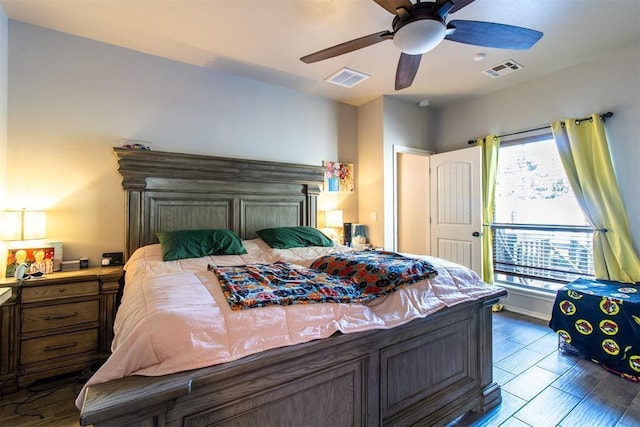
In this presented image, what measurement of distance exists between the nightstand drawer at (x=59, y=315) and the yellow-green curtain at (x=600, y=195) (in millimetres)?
4778

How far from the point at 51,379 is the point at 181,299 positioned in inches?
76.7

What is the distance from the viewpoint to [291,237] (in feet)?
10.2

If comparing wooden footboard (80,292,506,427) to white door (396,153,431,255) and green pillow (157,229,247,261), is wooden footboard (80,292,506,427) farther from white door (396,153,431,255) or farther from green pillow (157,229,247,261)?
white door (396,153,431,255)

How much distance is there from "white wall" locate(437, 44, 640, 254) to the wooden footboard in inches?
93.4

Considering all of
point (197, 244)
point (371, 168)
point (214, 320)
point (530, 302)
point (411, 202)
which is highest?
point (371, 168)

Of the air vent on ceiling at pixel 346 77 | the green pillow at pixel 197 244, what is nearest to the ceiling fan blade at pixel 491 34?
the air vent on ceiling at pixel 346 77

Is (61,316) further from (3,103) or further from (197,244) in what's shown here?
(3,103)

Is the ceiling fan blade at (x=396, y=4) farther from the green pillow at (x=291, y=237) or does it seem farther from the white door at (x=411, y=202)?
the white door at (x=411, y=202)

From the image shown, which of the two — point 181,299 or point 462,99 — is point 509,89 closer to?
point 462,99

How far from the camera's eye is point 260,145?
3613 millimetres

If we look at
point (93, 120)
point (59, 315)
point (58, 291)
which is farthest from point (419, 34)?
point (59, 315)

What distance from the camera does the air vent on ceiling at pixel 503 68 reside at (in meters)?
3.18

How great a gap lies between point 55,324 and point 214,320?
1.99m

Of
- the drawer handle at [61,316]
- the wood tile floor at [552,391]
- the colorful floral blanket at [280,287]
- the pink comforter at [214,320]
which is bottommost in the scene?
the wood tile floor at [552,391]
